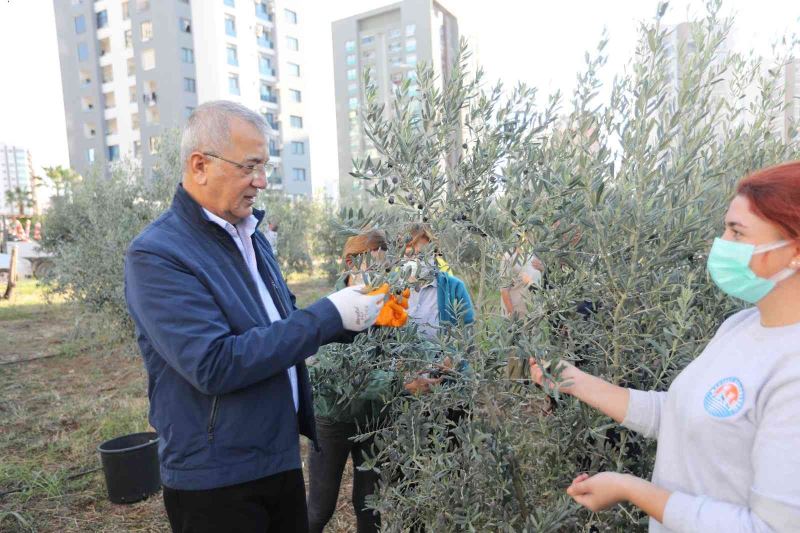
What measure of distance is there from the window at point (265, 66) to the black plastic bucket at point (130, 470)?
49.3m

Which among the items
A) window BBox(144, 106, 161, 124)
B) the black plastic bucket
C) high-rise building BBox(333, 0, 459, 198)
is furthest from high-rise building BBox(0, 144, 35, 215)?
the black plastic bucket

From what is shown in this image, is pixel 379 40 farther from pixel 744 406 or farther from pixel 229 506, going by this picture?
pixel 744 406

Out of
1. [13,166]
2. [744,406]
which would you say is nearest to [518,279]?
[744,406]

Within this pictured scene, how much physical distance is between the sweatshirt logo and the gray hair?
160 cm

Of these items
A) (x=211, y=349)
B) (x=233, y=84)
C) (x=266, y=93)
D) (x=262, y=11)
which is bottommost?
(x=211, y=349)

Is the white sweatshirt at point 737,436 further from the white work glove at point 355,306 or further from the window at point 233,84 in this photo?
the window at point 233,84

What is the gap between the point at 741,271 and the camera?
4.28 ft

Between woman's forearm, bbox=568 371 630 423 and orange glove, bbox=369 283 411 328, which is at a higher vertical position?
orange glove, bbox=369 283 411 328

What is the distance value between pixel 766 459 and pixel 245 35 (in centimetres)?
5184

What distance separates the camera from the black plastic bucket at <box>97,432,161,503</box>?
13.5ft

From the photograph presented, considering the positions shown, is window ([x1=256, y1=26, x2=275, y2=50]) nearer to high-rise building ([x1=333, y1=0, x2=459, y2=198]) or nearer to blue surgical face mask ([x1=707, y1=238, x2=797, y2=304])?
high-rise building ([x1=333, y1=0, x2=459, y2=198])

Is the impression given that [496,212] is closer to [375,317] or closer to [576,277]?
[576,277]

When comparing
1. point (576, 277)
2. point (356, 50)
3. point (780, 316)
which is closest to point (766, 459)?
point (780, 316)

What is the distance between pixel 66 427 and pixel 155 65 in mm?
43462
